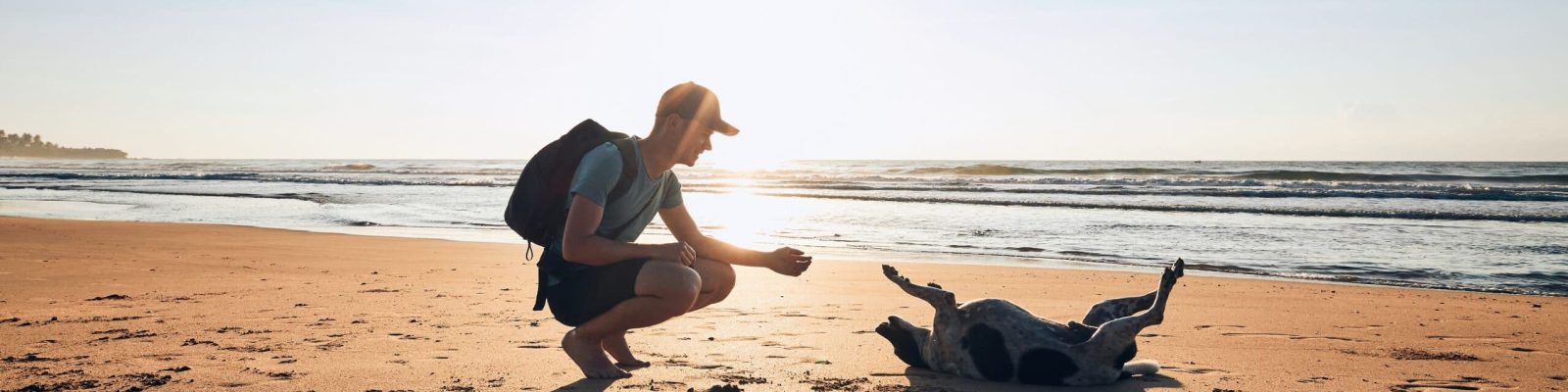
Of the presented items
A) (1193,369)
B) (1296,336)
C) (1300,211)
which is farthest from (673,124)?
(1300,211)

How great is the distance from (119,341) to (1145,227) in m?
12.9

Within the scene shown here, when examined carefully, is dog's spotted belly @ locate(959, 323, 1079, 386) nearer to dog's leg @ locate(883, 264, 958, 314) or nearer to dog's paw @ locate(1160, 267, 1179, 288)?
dog's leg @ locate(883, 264, 958, 314)

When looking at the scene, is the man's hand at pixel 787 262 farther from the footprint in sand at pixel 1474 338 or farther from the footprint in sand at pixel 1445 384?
the footprint in sand at pixel 1474 338

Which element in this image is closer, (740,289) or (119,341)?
(119,341)

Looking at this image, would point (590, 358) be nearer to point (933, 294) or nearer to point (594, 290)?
point (594, 290)

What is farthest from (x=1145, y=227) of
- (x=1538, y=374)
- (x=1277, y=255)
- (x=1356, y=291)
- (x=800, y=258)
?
(x=800, y=258)

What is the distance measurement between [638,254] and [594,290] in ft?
1.02

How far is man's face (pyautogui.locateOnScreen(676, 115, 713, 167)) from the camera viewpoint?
3475 millimetres

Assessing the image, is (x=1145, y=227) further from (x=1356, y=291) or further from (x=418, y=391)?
(x=418, y=391)

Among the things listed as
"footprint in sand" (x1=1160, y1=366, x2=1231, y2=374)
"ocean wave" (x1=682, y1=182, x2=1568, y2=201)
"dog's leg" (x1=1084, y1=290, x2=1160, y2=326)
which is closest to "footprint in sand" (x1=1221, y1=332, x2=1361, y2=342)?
"footprint in sand" (x1=1160, y1=366, x2=1231, y2=374)

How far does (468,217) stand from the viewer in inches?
651

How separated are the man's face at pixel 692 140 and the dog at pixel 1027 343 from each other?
2.89 feet

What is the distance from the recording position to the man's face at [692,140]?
3475mm

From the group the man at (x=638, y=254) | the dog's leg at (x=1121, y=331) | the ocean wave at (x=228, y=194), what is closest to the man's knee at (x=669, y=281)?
the man at (x=638, y=254)
